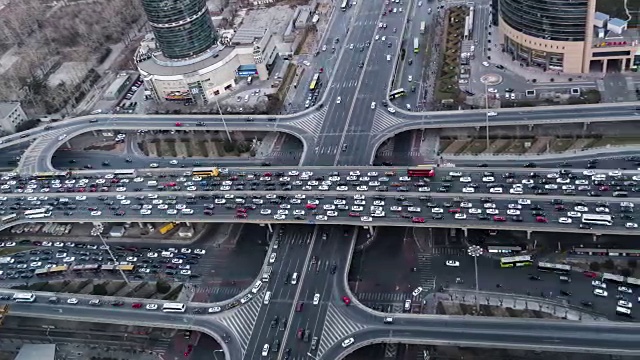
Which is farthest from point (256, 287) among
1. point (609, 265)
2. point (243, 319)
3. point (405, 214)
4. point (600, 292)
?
point (609, 265)

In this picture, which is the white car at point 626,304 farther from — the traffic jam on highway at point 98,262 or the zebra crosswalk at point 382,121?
the traffic jam on highway at point 98,262

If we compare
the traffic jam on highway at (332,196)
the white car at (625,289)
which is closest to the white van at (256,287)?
the traffic jam on highway at (332,196)

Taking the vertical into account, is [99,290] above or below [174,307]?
below

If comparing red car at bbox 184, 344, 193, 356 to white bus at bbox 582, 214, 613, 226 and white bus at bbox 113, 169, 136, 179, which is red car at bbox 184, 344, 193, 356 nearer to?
white bus at bbox 113, 169, 136, 179

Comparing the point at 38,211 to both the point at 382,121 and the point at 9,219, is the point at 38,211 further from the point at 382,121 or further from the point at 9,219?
the point at 382,121

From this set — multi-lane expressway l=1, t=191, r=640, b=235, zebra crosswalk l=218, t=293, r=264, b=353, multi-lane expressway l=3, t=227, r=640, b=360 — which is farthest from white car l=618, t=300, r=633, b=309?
zebra crosswalk l=218, t=293, r=264, b=353

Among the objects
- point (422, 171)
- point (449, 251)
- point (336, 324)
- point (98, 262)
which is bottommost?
point (98, 262)

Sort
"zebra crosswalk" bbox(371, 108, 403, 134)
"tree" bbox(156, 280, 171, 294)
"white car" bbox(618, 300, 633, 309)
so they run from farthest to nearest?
"zebra crosswalk" bbox(371, 108, 403, 134) < "tree" bbox(156, 280, 171, 294) < "white car" bbox(618, 300, 633, 309)
